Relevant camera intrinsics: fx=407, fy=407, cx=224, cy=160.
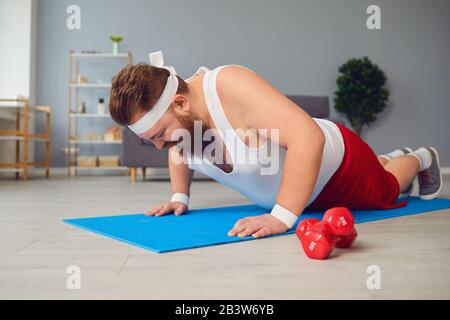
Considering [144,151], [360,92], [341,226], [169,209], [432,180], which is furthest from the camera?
[360,92]

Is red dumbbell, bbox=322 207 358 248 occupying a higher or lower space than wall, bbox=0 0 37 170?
lower

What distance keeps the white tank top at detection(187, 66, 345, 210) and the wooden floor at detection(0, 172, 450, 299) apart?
0.24 meters

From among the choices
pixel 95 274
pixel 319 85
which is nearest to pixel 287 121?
pixel 95 274

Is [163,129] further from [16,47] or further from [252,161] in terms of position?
[16,47]

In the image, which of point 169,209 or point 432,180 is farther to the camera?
point 432,180

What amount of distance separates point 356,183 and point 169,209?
0.62 metres

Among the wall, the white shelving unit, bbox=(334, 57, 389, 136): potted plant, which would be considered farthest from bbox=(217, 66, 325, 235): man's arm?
the wall

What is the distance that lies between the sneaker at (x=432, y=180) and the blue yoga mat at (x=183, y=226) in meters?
0.27

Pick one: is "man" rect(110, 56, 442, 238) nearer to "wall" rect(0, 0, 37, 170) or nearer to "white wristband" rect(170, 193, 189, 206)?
"white wristband" rect(170, 193, 189, 206)

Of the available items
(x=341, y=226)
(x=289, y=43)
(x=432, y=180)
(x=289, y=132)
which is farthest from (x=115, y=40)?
(x=341, y=226)

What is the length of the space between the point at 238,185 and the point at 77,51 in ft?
12.3

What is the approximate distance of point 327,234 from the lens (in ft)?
2.61

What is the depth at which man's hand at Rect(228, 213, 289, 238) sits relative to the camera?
95 centimetres

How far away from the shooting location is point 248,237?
3.12 ft
